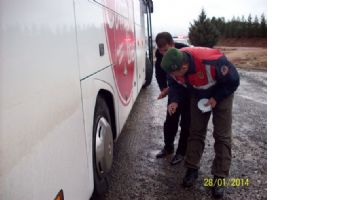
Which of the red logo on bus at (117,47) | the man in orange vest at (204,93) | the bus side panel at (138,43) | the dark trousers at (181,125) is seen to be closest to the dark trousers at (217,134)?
the man in orange vest at (204,93)

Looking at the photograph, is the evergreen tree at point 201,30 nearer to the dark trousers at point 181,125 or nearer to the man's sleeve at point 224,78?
the dark trousers at point 181,125

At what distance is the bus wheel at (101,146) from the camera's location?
2.71 m

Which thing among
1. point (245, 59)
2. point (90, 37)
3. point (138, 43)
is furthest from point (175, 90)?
point (245, 59)

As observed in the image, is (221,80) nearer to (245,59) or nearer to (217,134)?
(217,134)

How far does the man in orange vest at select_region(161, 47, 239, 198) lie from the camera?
2812 millimetres

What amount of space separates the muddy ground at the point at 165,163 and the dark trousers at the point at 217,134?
26 centimetres

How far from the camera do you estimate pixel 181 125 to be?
3777mm

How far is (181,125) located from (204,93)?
0.82 meters

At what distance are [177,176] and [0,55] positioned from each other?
2.61m

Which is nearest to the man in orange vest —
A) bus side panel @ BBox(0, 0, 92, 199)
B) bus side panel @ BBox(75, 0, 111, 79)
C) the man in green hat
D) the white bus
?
the man in green hat
